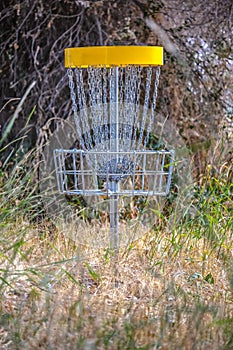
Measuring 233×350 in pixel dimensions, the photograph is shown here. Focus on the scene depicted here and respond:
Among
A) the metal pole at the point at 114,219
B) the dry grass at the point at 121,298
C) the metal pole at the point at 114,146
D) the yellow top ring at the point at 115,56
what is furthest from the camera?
the metal pole at the point at 114,219

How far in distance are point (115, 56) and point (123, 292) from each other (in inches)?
40.1

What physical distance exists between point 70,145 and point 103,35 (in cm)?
93

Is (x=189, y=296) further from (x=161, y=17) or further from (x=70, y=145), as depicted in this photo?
(x=161, y=17)

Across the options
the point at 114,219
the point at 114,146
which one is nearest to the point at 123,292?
the point at 114,219

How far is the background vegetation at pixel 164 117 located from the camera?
278cm

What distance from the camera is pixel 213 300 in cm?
251

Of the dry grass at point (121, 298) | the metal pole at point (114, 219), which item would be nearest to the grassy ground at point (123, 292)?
the dry grass at point (121, 298)

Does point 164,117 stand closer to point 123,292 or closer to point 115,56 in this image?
point 123,292

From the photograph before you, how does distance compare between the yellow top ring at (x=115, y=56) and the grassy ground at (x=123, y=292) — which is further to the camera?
the yellow top ring at (x=115, y=56)

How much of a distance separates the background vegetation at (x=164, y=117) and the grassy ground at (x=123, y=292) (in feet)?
0.04

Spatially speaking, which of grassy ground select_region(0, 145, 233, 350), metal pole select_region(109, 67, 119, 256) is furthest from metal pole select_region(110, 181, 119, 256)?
grassy ground select_region(0, 145, 233, 350)

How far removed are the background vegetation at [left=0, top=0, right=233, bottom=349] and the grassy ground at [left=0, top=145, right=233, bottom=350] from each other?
0.4 inches

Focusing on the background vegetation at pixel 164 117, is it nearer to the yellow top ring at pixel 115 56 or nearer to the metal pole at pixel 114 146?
the metal pole at pixel 114 146

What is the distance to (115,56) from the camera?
2.40 m
